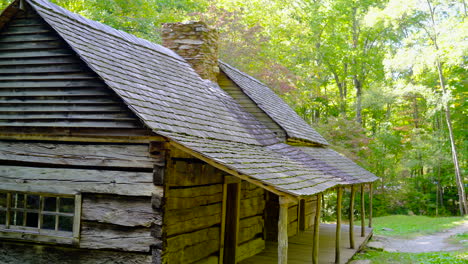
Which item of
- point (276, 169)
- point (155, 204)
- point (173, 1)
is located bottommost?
point (155, 204)

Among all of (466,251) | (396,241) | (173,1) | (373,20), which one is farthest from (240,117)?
(373,20)

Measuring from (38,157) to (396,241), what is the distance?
46.0ft

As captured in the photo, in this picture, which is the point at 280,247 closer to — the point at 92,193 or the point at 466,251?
the point at 92,193

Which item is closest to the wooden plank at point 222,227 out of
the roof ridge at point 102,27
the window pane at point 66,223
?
the window pane at point 66,223

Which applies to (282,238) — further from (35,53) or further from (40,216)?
(35,53)

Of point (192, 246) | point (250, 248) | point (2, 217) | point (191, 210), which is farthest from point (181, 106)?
point (250, 248)

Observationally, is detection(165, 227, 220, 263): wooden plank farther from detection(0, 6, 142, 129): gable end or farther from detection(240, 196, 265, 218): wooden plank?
detection(0, 6, 142, 129): gable end

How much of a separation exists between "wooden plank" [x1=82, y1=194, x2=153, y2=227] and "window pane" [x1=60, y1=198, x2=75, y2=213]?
25 centimetres

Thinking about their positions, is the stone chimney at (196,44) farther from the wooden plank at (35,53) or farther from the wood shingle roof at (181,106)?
the wooden plank at (35,53)

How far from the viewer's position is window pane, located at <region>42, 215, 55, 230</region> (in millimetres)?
6633

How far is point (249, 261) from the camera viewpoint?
30.9ft

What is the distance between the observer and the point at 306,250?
11039 mm

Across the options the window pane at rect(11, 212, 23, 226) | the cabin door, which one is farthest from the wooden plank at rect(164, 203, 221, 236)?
the window pane at rect(11, 212, 23, 226)

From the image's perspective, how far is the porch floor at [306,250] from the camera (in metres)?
9.76
